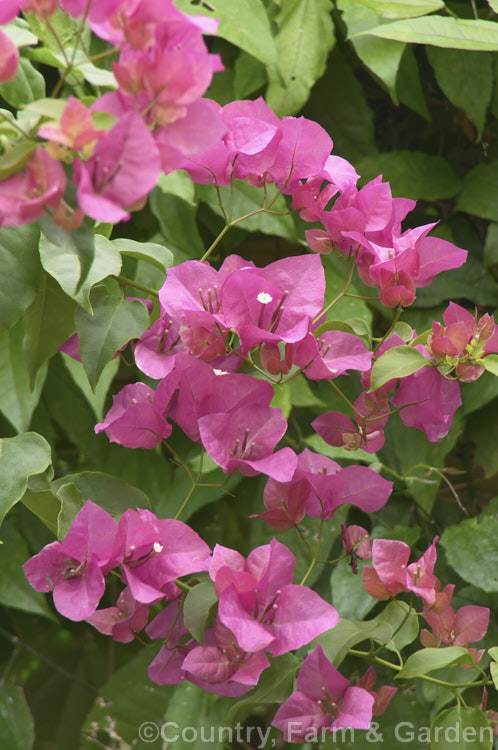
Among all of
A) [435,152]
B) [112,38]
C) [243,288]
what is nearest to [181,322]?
[243,288]

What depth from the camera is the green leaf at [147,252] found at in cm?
41

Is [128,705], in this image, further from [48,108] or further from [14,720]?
[48,108]

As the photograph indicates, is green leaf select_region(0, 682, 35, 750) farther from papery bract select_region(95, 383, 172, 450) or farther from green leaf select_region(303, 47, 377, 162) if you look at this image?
green leaf select_region(303, 47, 377, 162)

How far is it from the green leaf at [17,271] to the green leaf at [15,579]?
1.39 ft

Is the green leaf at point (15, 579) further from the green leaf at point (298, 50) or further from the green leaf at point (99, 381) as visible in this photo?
the green leaf at point (298, 50)

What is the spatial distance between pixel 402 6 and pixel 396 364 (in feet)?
1.12

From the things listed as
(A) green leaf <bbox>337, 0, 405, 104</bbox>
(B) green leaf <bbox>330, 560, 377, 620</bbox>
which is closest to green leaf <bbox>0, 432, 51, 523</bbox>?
(B) green leaf <bbox>330, 560, 377, 620</bbox>

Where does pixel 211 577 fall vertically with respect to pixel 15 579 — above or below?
above

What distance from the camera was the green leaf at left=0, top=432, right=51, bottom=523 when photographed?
36 centimetres

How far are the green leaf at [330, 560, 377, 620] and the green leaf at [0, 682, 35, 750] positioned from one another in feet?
1.11

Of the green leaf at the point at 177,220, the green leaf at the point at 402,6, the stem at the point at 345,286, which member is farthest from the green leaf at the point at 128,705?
the green leaf at the point at 402,6

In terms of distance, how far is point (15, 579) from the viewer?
0.73 m

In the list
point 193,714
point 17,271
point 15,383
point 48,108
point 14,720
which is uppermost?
point 48,108

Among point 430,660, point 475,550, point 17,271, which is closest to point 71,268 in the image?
point 17,271
